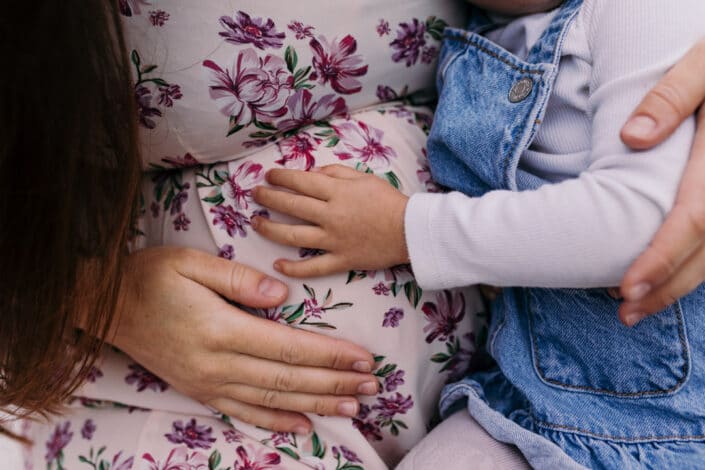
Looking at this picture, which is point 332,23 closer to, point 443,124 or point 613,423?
point 443,124

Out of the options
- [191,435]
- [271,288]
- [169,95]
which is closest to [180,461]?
[191,435]

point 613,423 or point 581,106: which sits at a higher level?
point 581,106

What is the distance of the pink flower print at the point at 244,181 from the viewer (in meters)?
0.74

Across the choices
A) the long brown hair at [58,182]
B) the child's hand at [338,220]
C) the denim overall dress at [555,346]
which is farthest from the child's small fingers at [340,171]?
the long brown hair at [58,182]

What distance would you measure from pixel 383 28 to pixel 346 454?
1.81ft

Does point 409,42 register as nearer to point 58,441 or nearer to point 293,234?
point 293,234

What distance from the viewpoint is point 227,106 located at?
2.30 feet

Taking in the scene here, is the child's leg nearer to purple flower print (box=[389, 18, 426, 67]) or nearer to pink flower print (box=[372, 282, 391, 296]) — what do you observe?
pink flower print (box=[372, 282, 391, 296])

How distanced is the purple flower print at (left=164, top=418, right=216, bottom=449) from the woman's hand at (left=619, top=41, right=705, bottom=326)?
54 centimetres

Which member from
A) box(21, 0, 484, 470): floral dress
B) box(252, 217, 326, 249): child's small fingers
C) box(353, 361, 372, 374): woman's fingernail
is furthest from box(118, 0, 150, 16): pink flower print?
box(353, 361, 372, 374): woman's fingernail

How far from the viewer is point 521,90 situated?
0.69m

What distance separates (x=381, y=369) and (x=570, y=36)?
0.46m

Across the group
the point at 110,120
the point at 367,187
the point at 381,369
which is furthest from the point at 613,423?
the point at 110,120

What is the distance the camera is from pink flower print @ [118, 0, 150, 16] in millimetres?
645
